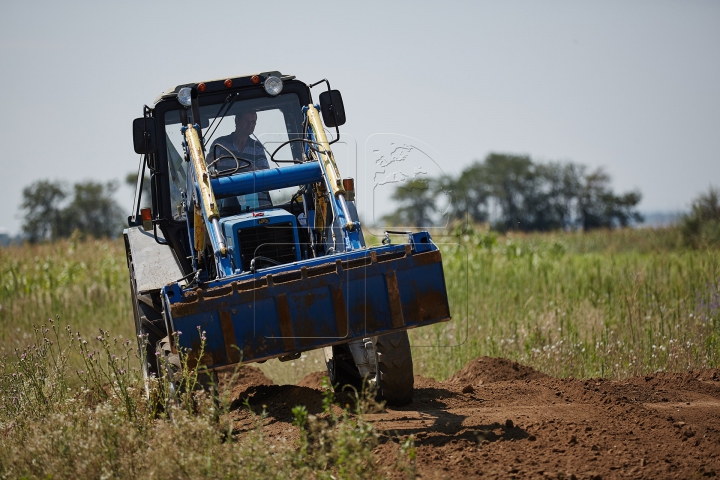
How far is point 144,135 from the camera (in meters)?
6.91

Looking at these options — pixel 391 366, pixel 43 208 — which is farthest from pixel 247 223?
pixel 43 208

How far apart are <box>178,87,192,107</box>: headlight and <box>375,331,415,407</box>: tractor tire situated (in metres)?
2.65

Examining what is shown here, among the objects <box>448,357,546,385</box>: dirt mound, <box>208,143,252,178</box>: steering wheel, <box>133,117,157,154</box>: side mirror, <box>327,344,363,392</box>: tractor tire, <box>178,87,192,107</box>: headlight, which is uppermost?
<box>178,87,192,107</box>: headlight

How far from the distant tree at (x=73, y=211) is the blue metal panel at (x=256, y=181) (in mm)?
37778

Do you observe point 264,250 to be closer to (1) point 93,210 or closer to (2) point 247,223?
(2) point 247,223

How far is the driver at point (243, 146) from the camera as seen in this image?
7117 millimetres

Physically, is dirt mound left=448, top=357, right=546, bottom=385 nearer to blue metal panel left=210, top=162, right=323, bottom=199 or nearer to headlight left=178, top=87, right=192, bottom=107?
blue metal panel left=210, top=162, right=323, bottom=199

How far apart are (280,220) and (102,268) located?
12.8 metres

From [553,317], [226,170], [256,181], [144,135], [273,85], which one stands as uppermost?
[273,85]

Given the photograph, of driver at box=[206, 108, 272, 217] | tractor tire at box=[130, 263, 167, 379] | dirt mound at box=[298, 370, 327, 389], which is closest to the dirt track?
dirt mound at box=[298, 370, 327, 389]

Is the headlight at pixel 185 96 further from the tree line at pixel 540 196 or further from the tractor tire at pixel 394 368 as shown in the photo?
the tree line at pixel 540 196

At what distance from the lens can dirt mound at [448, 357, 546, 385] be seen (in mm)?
7777

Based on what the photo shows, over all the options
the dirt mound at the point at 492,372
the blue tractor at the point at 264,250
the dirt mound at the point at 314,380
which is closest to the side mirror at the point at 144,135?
the blue tractor at the point at 264,250

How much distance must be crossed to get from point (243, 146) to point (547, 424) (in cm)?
354
